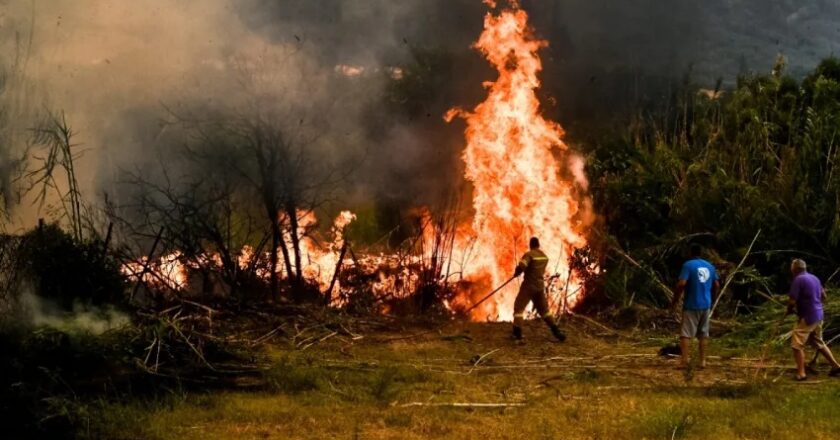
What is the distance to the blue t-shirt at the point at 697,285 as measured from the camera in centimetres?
1138

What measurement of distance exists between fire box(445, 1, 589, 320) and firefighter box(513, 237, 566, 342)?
3801 mm

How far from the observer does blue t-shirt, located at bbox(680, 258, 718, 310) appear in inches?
448

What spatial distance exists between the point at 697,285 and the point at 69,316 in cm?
913

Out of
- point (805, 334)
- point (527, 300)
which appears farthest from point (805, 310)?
point (527, 300)

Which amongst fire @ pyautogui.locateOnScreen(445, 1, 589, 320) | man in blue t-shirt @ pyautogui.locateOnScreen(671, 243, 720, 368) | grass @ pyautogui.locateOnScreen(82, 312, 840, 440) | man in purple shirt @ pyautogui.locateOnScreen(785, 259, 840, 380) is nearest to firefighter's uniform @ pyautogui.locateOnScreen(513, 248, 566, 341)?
grass @ pyautogui.locateOnScreen(82, 312, 840, 440)

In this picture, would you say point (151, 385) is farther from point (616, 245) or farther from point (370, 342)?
point (616, 245)

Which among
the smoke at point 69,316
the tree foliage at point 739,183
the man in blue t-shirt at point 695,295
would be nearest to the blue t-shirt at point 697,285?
the man in blue t-shirt at point 695,295

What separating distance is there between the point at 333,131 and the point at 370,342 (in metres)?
6.89

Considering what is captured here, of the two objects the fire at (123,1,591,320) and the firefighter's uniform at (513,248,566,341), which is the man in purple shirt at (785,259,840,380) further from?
the fire at (123,1,591,320)

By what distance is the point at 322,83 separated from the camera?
1844cm

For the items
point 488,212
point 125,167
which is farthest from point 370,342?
point 125,167

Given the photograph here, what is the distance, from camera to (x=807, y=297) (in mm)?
10680

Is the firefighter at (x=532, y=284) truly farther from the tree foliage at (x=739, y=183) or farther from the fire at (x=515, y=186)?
the tree foliage at (x=739, y=183)

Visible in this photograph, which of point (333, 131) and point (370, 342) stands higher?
point (333, 131)
